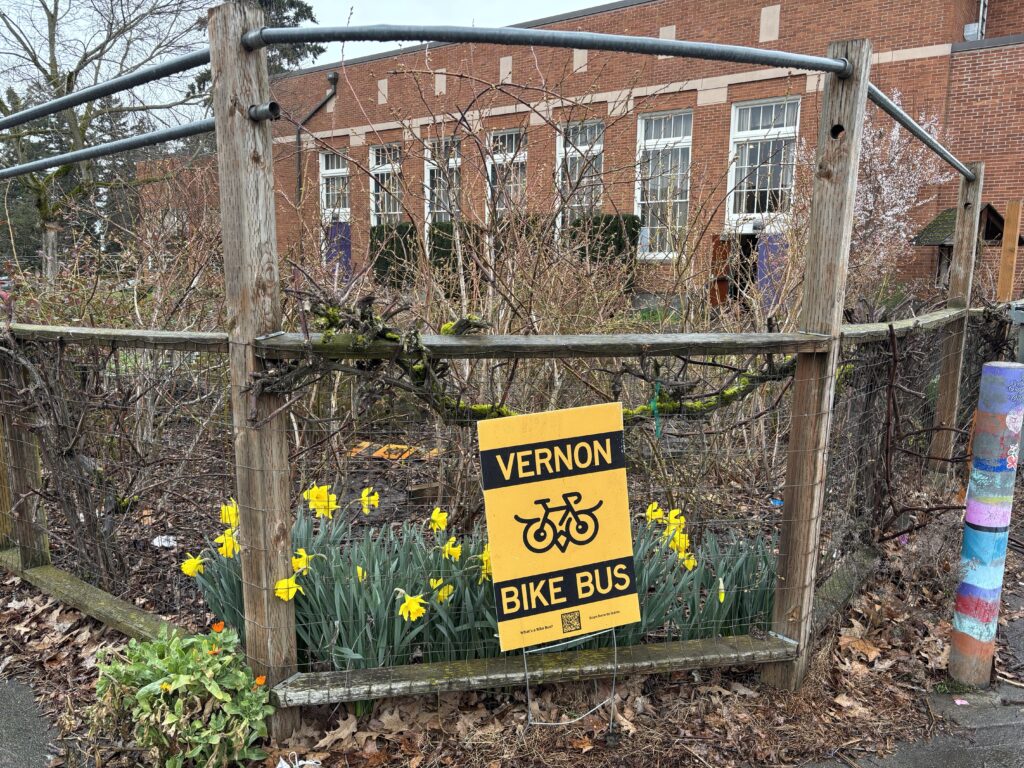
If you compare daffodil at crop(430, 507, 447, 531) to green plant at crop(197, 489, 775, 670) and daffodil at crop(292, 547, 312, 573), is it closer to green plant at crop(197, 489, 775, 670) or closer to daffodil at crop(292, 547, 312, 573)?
green plant at crop(197, 489, 775, 670)

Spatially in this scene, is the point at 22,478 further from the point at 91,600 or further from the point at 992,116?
the point at 992,116

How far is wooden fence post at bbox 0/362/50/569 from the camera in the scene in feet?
11.5

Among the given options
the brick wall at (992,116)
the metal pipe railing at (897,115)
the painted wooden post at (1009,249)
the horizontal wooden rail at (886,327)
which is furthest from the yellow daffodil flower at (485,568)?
the brick wall at (992,116)

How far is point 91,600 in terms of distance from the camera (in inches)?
127

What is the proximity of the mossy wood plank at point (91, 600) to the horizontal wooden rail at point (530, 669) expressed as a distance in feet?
2.13

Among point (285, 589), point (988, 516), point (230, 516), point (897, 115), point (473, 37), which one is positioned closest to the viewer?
point (473, 37)

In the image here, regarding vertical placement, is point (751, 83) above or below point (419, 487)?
above

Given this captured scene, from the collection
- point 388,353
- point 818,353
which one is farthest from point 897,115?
point 388,353

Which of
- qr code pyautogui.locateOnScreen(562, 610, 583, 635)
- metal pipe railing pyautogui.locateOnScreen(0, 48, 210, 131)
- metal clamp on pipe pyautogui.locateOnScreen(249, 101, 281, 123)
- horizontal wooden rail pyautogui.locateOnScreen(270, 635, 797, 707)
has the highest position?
metal pipe railing pyautogui.locateOnScreen(0, 48, 210, 131)

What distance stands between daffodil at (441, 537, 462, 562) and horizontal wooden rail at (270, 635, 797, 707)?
38 centimetres

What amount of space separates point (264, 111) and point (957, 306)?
A: 475cm

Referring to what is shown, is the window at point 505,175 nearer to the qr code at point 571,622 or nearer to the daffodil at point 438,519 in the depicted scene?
the daffodil at point 438,519

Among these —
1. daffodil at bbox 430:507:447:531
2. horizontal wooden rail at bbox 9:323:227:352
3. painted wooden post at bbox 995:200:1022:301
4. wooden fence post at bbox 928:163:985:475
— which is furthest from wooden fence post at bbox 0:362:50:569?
painted wooden post at bbox 995:200:1022:301

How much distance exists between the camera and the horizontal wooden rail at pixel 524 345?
7.47 ft
